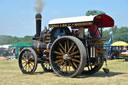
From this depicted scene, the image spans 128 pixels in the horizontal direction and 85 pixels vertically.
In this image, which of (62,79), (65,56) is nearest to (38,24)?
(65,56)

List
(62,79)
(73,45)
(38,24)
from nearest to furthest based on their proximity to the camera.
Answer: (62,79) → (73,45) → (38,24)

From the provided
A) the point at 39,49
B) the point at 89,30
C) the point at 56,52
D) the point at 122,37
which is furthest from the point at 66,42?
the point at 122,37

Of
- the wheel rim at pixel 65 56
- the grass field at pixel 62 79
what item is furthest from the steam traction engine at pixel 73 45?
the grass field at pixel 62 79

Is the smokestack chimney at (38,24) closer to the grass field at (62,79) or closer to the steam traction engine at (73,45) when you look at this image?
the steam traction engine at (73,45)

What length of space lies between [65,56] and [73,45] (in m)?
0.49

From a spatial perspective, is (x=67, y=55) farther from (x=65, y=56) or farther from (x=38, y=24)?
(x=38, y=24)

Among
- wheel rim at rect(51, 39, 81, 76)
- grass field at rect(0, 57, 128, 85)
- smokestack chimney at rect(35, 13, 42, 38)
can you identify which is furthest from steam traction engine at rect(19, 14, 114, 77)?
smokestack chimney at rect(35, 13, 42, 38)

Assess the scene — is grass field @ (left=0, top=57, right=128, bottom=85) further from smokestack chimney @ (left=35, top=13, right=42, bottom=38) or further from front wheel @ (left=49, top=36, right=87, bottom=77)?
smokestack chimney @ (left=35, top=13, right=42, bottom=38)

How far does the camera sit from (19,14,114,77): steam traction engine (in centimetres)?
748

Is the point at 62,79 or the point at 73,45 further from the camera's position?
the point at 73,45

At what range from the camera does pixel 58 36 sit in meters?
8.38

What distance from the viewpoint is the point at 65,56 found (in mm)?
7797

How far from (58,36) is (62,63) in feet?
3.49

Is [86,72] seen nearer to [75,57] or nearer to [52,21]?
[75,57]
